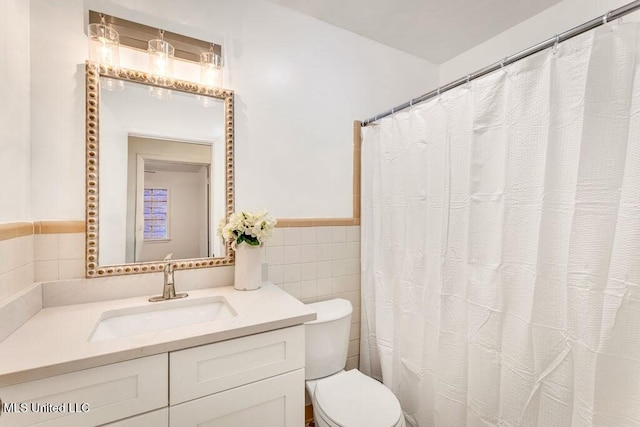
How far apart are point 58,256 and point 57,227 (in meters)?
0.12

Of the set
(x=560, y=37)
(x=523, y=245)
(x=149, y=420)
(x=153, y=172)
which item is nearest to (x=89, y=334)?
(x=149, y=420)

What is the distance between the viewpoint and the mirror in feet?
4.25

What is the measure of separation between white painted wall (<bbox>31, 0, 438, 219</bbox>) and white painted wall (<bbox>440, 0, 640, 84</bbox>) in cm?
27

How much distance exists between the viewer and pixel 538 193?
1051 mm

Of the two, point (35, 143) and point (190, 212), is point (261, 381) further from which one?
point (35, 143)

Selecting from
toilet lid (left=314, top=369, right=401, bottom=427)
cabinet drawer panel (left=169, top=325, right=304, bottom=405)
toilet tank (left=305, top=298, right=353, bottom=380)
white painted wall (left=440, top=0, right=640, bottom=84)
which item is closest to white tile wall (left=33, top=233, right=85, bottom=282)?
cabinet drawer panel (left=169, top=325, right=304, bottom=405)

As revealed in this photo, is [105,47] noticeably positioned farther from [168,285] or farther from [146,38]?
[168,285]

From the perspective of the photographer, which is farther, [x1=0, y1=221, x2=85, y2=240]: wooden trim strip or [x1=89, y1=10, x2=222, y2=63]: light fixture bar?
[x1=89, y1=10, x2=222, y2=63]: light fixture bar

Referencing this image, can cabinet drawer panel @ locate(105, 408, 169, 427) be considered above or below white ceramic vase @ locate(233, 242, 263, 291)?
below

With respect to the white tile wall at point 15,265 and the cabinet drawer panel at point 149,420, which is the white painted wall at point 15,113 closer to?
the white tile wall at point 15,265

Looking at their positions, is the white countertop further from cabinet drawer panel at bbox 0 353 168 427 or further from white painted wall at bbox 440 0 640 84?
white painted wall at bbox 440 0 640 84

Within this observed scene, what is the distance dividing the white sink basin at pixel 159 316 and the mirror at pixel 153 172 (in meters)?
0.20

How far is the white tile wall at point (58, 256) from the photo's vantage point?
1.20m

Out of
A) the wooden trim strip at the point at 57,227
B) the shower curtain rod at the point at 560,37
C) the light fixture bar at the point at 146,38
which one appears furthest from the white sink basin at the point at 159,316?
the shower curtain rod at the point at 560,37
